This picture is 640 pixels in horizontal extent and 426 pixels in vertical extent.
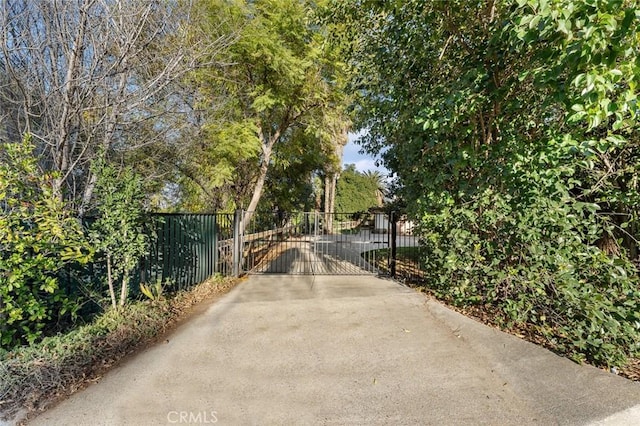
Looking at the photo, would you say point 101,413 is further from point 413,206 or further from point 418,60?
point 418,60

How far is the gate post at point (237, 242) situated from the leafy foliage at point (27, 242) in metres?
2.98

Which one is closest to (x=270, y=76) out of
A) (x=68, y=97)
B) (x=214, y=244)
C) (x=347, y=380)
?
(x=214, y=244)

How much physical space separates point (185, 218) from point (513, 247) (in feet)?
15.8

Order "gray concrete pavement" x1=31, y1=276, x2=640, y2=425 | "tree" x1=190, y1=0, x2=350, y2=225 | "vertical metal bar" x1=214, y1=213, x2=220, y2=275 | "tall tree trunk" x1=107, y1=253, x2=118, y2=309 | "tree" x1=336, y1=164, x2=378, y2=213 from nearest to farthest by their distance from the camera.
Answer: "gray concrete pavement" x1=31, y1=276, x2=640, y2=425
"tall tree trunk" x1=107, y1=253, x2=118, y2=309
"tree" x1=190, y1=0, x2=350, y2=225
"vertical metal bar" x1=214, y1=213, x2=220, y2=275
"tree" x1=336, y1=164, x2=378, y2=213

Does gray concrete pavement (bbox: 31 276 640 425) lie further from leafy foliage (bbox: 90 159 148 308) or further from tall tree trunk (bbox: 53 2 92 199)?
tall tree trunk (bbox: 53 2 92 199)

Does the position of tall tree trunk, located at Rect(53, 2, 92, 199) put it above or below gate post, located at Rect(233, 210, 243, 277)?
above

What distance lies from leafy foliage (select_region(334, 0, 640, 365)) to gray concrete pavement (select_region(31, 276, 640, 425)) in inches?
22.1

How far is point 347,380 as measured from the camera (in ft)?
8.76

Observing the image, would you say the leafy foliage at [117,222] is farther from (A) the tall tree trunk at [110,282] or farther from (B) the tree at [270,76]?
(B) the tree at [270,76]

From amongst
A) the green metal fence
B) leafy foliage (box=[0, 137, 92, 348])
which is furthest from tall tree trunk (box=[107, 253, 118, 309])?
the green metal fence

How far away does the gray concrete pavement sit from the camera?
2207 millimetres

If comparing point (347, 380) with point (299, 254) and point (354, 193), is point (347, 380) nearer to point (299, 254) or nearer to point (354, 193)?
point (299, 254)

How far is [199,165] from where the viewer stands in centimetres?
633

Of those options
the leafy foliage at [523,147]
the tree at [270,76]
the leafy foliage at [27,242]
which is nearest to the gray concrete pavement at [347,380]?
the leafy foliage at [523,147]
